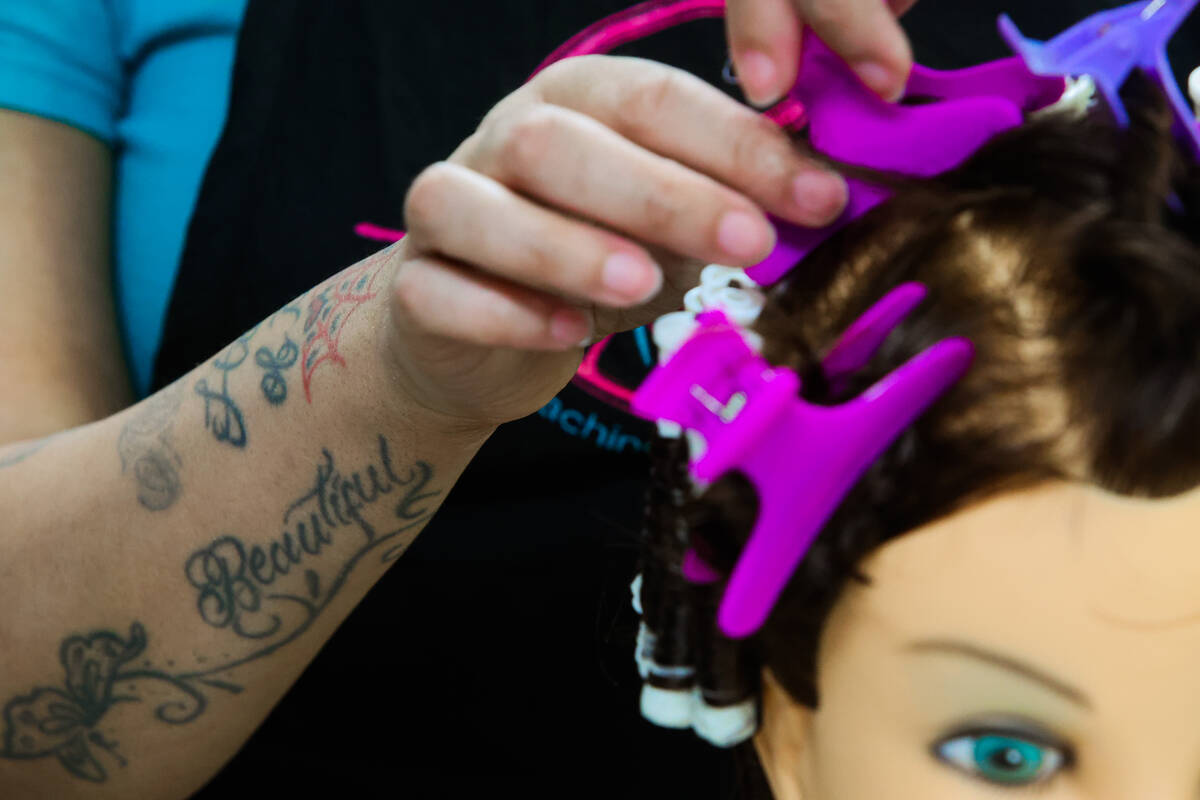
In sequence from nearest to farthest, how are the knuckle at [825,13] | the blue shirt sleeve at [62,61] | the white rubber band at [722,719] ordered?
the knuckle at [825,13]
the white rubber band at [722,719]
the blue shirt sleeve at [62,61]

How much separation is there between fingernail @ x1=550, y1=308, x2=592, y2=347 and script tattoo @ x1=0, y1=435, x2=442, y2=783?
0.65ft

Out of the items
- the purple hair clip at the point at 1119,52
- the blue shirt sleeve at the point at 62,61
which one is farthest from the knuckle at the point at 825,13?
the blue shirt sleeve at the point at 62,61

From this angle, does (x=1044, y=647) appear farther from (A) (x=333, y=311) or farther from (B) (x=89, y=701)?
(B) (x=89, y=701)

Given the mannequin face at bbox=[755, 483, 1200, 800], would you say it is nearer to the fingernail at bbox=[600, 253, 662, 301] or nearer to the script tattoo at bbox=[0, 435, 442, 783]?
the fingernail at bbox=[600, 253, 662, 301]

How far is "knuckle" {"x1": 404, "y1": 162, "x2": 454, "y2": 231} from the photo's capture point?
383mm

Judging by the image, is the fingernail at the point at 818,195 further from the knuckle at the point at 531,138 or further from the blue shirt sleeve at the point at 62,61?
the blue shirt sleeve at the point at 62,61

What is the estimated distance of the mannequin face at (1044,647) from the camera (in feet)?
1.25

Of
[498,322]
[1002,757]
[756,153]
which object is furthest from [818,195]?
[1002,757]

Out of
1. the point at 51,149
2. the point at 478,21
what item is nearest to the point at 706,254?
the point at 478,21

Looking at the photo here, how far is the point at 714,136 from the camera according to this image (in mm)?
372

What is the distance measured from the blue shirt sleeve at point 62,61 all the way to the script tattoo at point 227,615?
43 centimetres

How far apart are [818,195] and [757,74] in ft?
0.19

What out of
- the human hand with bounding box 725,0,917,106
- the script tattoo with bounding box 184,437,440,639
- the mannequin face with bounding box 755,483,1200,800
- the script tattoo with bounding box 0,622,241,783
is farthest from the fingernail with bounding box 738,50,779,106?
the script tattoo with bounding box 0,622,241,783

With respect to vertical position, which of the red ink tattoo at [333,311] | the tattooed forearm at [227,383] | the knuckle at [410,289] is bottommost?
the tattooed forearm at [227,383]
